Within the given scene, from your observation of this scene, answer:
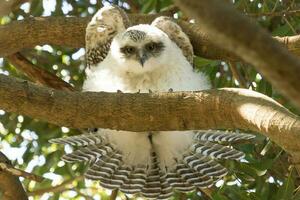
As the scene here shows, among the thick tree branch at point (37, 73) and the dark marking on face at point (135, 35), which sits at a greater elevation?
the dark marking on face at point (135, 35)

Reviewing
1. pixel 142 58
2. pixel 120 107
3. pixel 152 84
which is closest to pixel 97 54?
pixel 142 58

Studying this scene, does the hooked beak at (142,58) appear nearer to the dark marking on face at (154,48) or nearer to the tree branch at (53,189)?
the dark marking on face at (154,48)

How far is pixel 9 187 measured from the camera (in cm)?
322

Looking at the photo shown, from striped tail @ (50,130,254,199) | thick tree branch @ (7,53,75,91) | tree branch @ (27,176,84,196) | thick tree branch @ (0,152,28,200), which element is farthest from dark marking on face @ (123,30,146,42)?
thick tree branch @ (0,152,28,200)

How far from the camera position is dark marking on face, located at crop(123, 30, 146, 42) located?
157 inches

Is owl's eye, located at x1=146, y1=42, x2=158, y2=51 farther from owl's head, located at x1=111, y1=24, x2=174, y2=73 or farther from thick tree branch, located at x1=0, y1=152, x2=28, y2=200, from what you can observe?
thick tree branch, located at x1=0, y1=152, x2=28, y2=200

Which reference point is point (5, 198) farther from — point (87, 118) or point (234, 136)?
point (234, 136)

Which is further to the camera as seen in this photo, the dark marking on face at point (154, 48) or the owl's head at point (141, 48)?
the dark marking on face at point (154, 48)

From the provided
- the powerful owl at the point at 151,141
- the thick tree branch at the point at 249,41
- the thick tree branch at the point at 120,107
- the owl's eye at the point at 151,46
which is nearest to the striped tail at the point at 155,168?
the powerful owl at the point at 151,141

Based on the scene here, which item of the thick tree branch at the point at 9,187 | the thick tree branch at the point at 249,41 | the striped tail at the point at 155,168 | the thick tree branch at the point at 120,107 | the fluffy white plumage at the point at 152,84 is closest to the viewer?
the thick tree branch at the point at 249,41

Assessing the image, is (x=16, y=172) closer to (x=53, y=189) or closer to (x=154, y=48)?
(x=53, y=189)

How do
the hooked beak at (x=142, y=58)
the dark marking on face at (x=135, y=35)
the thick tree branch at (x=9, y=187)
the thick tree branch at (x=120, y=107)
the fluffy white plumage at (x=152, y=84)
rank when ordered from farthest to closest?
the dark marking on face at (x=135, y=35)
the hooked beak at (x=142, y=58)
the fluffy white plumage at (x=152, y=84)
the thick tree branch at (x=9, y=187)
the thick tree branch at (x=120, y=107)

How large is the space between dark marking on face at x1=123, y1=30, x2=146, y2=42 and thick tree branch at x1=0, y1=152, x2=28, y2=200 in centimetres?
121

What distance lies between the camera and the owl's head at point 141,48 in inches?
152
